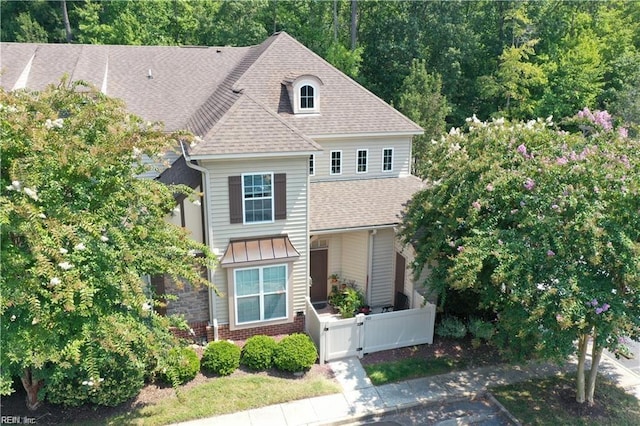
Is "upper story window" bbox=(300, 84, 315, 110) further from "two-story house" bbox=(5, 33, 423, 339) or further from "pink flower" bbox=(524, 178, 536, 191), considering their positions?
"pink flower" bbox=(524, 178, 536, 191)

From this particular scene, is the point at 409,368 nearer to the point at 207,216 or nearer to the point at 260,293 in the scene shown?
the point at 260,293

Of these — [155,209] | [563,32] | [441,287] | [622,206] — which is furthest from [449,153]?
[563,32]

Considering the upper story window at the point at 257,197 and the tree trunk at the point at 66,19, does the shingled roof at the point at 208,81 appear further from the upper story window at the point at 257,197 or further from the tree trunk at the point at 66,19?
the tree trunk at the point at 66,19

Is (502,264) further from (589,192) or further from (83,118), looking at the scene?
(83,118)

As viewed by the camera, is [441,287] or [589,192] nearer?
[589,192]

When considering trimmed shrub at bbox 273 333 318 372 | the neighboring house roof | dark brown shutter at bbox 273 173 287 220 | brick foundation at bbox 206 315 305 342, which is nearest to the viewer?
trimmed shrub at bbox 273 333 318 372

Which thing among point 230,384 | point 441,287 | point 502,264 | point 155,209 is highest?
point 155,209

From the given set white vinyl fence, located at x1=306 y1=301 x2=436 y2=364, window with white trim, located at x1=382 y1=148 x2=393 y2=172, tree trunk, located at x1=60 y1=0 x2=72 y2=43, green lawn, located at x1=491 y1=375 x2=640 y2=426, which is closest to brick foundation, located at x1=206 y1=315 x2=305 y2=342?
white vinyl fence, located at x1=306 y1=301 x2=436 y2=364
